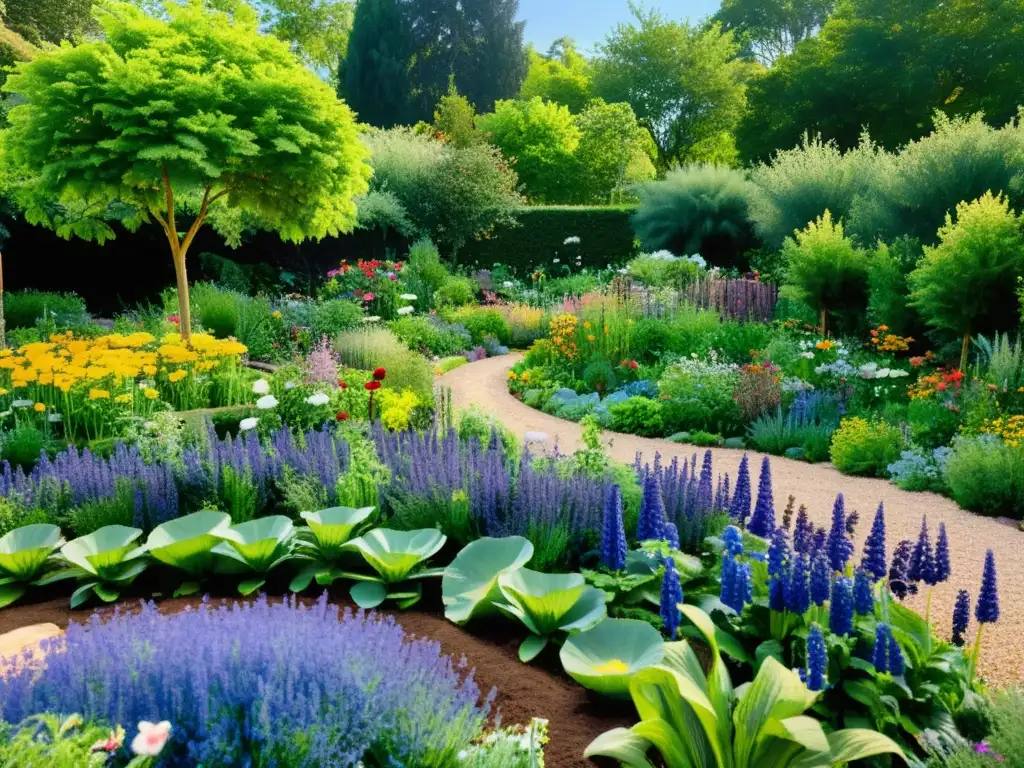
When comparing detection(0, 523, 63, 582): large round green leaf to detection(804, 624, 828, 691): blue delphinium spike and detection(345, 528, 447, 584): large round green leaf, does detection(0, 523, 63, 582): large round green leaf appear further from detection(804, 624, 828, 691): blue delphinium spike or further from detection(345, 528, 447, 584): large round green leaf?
detection(804, 624, 828, 691): blue delphinium spike

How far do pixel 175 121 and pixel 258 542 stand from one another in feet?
16.6

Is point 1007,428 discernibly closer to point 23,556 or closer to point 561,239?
point 23,556

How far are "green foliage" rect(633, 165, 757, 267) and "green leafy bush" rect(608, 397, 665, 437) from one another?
871cm

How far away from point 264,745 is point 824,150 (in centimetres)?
1493

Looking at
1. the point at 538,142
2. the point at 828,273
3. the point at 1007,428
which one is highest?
the point at 538,142

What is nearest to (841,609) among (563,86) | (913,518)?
(913,518)

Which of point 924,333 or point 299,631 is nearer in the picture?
point 299,631

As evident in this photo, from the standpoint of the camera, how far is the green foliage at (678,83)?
36844mm

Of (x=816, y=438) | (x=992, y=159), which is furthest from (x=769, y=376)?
(x=992, y=159)

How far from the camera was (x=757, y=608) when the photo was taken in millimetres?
2682

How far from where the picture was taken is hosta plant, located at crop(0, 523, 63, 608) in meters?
3.38

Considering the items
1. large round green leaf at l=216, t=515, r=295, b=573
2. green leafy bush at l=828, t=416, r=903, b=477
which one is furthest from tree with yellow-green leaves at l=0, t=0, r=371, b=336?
green leafy bush at l=828, t=416, r=903, b=477

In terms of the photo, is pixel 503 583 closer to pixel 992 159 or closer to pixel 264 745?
pixel 264 745

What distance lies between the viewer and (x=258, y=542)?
10.7ft
